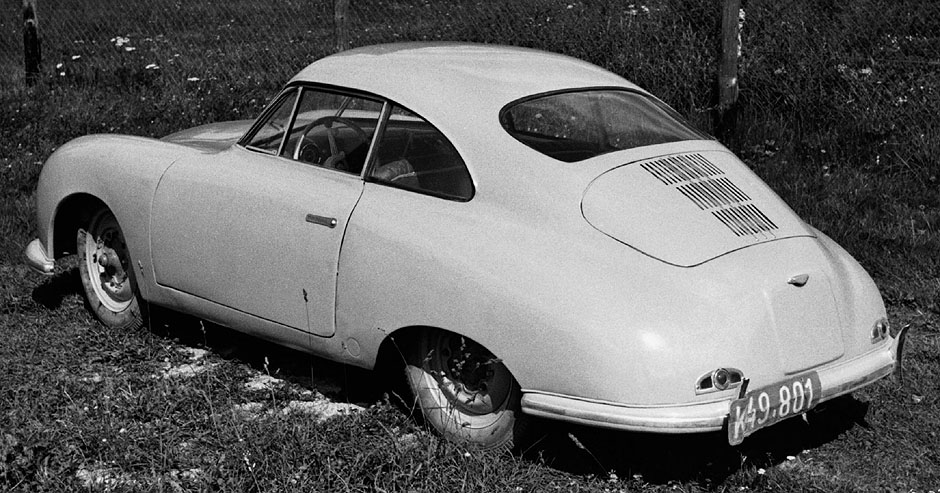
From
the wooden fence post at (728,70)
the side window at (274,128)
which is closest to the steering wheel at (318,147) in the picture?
the side window at (274,128)

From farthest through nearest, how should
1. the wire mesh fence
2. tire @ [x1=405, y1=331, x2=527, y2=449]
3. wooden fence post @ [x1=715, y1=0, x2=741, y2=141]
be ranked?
the wire mesh fence
wooden fence post @ [x1=715, y1=0, x2=741, y2=141]
tire @ [x1=405, y1=331, x2=527, y2=449]

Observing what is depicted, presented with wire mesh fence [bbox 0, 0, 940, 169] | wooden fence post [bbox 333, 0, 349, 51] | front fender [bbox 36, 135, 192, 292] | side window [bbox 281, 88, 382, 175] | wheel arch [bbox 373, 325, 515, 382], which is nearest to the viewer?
wheel arch [bbox 373, 325, 515, 382]

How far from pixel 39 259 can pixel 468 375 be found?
2.58 meters

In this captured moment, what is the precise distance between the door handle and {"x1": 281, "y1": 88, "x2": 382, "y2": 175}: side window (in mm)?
280

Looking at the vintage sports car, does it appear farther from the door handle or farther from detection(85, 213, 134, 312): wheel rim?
detection(85, 213, 134, 312): wheel rim

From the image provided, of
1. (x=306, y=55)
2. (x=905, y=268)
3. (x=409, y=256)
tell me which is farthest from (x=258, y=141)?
(x=306, y=55)

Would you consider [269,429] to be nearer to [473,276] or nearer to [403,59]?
[473,276]

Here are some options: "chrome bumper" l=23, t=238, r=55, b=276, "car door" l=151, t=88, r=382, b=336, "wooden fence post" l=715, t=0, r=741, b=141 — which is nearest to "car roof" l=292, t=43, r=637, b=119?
"car door" l=151, t=88, r=382, b=336

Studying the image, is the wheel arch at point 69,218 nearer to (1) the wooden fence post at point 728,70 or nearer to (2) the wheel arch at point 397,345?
(2) the wheel arch at point 397,345

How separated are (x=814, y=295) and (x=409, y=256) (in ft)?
4.64

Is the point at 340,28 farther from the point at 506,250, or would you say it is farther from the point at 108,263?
the point at 506,250

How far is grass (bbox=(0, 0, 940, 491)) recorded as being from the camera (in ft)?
13.6

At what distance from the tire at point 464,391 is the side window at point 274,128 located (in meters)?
1.22

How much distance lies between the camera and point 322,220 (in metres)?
4.61
